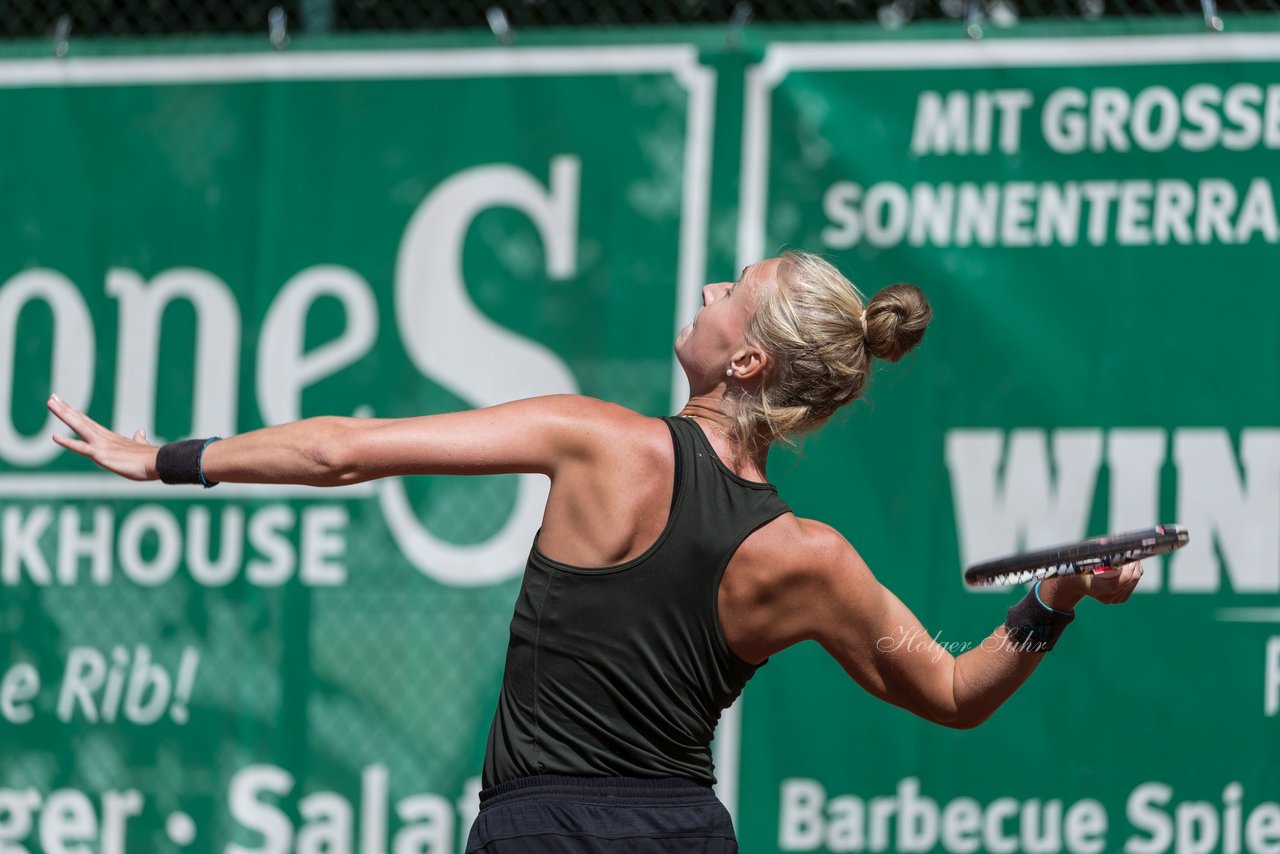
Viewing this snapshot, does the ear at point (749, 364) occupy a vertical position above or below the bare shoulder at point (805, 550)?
above

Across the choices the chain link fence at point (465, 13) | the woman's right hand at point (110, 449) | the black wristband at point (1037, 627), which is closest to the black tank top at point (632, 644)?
the black wristband at point (1037, 627)

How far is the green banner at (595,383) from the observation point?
3930mm

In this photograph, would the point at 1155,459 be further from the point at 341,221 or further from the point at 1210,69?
the point at 341,221

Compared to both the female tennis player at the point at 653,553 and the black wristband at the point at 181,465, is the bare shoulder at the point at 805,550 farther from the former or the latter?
the black wristband at the point at 181,465

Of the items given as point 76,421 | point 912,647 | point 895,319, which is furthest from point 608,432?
point 76,421

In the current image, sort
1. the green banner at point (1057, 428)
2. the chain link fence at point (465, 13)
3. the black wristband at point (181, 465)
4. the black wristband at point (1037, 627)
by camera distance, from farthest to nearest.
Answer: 1. the chain link fence at point (465, 13)
2. the green banner at point (1057, 428)
3. the black wristband at point (1037, 627)
4. the black wristband at point (181, 465)

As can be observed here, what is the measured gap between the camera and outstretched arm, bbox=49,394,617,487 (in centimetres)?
224

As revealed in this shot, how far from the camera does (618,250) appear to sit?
4.26 meters

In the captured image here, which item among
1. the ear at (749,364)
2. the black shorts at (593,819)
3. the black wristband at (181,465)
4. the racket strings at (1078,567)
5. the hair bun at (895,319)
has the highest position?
the hair bun at (895,319)

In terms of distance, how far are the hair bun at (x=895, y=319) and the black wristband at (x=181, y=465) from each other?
1.06m

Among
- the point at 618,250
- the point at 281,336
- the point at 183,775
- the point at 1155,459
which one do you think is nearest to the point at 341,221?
the point at 281,336

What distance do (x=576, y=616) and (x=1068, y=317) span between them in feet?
7.30

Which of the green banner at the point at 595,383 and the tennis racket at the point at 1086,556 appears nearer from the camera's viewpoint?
the tennis racket at the point at 1086,556

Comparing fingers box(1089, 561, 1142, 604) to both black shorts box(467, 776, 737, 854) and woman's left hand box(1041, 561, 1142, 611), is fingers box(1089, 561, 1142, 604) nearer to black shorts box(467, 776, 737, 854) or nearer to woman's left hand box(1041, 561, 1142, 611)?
woman's left hand box(1041, 561, 1142, 611)
